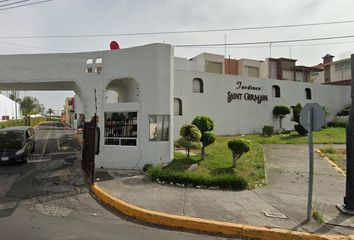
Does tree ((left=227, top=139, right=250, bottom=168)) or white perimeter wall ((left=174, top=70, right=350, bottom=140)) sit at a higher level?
white perimeter wall ((left=174, top=70, right=350, bottom=140))

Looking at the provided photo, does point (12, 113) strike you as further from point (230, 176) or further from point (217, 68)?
point (230, 176)

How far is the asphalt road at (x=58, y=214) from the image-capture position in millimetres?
6629

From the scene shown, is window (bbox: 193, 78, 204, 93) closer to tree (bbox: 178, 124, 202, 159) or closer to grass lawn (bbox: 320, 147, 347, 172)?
grass lawn (bbox: 320, 147, 347, 172)

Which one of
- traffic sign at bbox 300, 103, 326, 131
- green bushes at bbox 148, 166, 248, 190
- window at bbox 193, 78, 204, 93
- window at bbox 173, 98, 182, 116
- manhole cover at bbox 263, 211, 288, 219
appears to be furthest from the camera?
window at bbox 193, 78, 204, 93

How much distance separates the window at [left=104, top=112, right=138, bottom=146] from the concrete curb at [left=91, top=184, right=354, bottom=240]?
19.4 feet

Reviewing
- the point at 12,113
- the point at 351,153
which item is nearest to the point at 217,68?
the point at 351,153

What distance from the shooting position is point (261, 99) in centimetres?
2642

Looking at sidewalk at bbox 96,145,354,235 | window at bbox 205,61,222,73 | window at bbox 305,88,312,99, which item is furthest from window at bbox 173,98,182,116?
window at bbox 205,61,222,73

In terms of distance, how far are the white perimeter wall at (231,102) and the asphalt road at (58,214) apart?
400 inches

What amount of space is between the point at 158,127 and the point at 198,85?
9.68 metres

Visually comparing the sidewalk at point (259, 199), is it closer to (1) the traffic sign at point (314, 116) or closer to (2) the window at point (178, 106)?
(1) the traffic sign at point (314, 116)

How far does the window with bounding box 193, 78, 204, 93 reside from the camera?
73.9ft

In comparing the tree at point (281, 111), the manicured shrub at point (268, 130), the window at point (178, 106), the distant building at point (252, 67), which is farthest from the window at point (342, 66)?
the window at point (178, 106)

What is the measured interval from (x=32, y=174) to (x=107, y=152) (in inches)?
120
